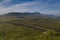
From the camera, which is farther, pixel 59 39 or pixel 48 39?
pixel 59 39

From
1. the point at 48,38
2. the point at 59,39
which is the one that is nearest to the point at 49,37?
the point at 48,38

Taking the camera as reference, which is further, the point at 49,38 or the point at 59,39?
the point at 59,39

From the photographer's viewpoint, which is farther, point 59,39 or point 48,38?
point 59,39

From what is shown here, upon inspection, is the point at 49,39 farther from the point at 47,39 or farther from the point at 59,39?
the point at 59,39

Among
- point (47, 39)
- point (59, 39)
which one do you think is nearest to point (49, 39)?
point (47, 39)

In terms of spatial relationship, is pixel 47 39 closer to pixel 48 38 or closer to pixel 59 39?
pixel 48 38
